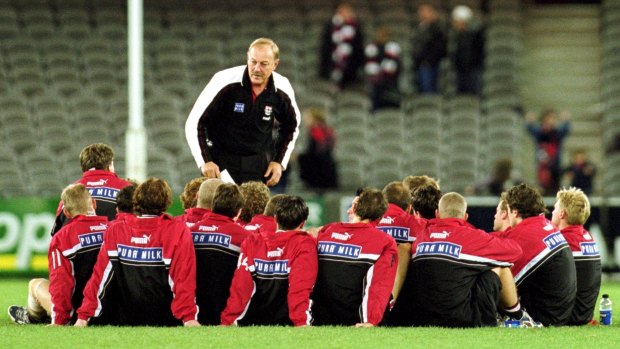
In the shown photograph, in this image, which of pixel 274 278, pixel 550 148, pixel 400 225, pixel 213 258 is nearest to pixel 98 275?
pixel 213 258

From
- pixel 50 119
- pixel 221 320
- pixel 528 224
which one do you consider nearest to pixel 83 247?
pixel 221 320

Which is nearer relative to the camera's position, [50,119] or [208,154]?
[208,154]

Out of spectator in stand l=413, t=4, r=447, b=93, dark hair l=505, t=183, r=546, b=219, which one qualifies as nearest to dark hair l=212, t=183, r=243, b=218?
dark hair l=505, t=183, r=546, b=219

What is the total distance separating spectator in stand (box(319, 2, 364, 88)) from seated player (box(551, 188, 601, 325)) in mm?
10153

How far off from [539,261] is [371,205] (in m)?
1.30

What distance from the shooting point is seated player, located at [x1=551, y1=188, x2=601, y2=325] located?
402 inches

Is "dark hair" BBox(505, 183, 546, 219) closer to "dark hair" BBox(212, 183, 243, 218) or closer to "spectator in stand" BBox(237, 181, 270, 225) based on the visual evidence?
"spectator in stand" BBox(237, 181, 270, 225)

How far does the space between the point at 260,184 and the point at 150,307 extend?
1.33m

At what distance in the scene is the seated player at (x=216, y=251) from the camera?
32.1 ft

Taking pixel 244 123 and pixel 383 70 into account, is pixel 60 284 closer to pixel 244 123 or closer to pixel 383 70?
pixel 244 123

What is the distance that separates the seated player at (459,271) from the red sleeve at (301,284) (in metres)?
0.79

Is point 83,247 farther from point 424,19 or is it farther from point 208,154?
point 424,19

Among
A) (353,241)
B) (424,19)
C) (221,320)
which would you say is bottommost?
(221,320)

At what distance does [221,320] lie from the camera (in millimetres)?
9711
